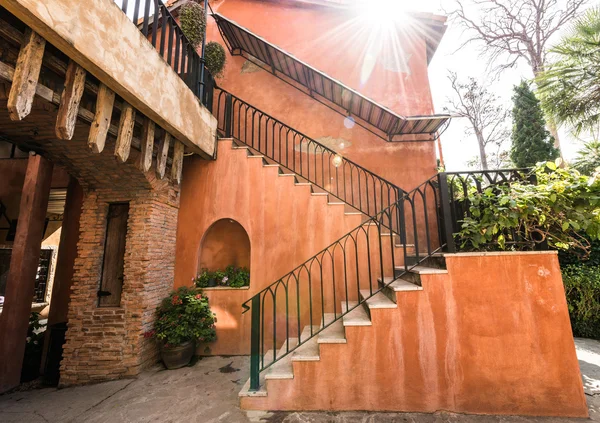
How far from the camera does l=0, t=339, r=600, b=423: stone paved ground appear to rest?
109 inches

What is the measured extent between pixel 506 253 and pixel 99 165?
237 inches

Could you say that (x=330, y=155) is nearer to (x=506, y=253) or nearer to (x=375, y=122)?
(x=375, y=122)

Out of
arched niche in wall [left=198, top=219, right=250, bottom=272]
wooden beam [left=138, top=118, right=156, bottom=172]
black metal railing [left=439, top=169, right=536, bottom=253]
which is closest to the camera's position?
black metal railing [left=439, top=169, right=536, bottom=253]

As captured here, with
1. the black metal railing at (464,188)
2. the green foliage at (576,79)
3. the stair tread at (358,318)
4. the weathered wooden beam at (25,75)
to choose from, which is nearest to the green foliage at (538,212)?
the black metal railing at (464,188)

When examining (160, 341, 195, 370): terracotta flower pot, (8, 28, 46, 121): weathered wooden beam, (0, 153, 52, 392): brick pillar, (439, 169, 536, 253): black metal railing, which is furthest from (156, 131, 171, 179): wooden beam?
(439, 169, 536, 253): black metal railing

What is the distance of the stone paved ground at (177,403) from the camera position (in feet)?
9.05

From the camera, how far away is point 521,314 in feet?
9.31

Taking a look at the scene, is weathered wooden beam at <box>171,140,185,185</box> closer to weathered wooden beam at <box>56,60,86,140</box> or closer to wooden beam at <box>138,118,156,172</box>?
wooden beam at <box>138,118,156,172</box>

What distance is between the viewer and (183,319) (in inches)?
170

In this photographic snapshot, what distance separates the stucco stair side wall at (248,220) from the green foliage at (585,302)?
4.94m

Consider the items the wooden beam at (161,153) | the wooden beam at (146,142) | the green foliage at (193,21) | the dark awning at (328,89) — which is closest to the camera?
the wooden beam at (146,142)

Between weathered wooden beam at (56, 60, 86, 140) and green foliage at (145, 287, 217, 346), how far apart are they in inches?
119

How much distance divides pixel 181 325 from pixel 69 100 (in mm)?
3487

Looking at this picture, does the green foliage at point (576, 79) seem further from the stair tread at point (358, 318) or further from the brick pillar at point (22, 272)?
the brick pillar at point (22, 272)
